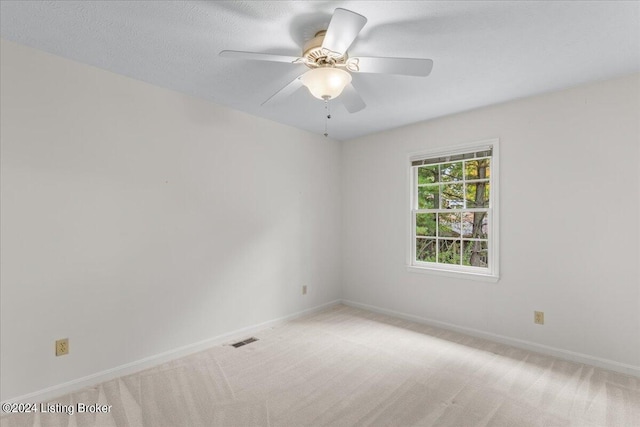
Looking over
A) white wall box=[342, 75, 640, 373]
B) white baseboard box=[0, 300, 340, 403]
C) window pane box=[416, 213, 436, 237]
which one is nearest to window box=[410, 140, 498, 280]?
window pane box=[416, 213, 436, 237]

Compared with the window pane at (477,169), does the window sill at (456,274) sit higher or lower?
lower

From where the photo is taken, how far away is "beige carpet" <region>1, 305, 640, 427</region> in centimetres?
209

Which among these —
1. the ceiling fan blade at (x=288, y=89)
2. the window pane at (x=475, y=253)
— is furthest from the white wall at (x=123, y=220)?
the window pane at (x=475, y=253)

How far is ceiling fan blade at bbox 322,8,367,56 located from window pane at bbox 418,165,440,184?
8.15 ft

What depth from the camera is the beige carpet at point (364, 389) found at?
82.4 inches

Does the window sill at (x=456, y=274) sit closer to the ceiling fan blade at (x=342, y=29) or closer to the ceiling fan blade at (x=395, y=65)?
the ceiling fan blade at (x=395, y=65)

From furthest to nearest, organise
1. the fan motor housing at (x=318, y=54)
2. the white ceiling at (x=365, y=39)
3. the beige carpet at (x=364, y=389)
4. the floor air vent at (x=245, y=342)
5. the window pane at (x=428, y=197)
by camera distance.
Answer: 1. the window pane at (x=428, y=197)
2. the floor air vent at (x=245, y=342)
3. the beige carpet at (x=364, y=389)
4. the fan motor housing at (x=318, y=54)
5. the white ceiling at (x=365, y=39)

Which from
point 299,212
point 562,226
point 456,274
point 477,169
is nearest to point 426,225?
point 456,274

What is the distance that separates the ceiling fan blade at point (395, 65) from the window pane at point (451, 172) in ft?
6.81

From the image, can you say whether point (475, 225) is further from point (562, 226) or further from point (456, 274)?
point (562, 226)

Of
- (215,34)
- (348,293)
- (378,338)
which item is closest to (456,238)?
(378,338)

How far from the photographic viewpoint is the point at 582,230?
113 inches

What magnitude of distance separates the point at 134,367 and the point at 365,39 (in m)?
3.08

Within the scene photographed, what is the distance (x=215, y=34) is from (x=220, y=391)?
247cm
